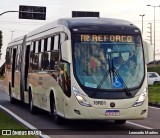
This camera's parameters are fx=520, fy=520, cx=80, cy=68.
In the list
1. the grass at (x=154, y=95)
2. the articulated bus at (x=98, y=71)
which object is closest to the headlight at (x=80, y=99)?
the articulated bus at (x=98, y=71)

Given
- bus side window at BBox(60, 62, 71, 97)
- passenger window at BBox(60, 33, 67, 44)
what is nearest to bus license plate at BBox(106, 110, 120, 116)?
bus side window at BBox(60, 62, 71, 97)

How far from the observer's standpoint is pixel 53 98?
16281 millimetres

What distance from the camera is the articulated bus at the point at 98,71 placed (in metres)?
14.0

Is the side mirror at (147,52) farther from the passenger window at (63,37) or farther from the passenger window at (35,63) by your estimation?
the passenger window at (35,63)

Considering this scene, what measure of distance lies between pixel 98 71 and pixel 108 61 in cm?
42

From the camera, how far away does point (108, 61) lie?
47.4 feet

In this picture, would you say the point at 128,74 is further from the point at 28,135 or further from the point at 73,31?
the point at 28,135

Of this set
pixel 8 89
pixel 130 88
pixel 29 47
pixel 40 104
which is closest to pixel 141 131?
pixel 130 88

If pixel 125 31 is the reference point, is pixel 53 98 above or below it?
below

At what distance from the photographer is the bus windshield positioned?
1426cm

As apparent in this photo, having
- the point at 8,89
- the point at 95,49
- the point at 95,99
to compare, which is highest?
the point at 95,49

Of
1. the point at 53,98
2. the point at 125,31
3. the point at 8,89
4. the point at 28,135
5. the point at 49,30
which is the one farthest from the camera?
the point at 8,89

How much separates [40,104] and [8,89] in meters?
9.46

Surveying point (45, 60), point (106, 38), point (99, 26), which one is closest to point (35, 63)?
point (45, 60)
